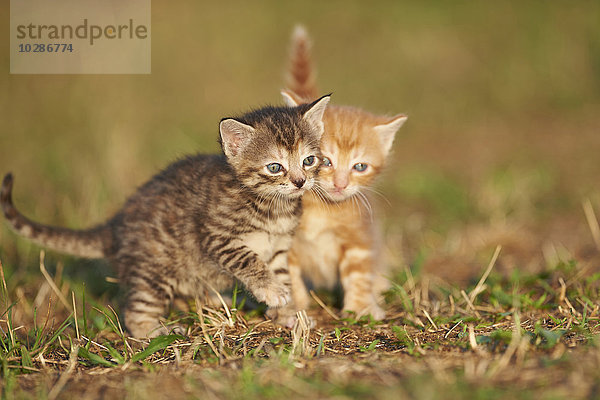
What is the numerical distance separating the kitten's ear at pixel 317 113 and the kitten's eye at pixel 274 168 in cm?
31

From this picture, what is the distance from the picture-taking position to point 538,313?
314cm

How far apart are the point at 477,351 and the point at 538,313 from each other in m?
0.95

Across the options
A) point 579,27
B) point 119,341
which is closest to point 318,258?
point 119,341

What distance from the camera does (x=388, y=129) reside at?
366 cm

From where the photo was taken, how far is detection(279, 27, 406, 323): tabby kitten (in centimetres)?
340

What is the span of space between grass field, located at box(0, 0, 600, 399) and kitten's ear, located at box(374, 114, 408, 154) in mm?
227

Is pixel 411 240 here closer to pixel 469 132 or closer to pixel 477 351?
pixel 477 351

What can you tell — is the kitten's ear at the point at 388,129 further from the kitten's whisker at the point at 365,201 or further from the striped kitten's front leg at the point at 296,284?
the striped kitten's front leg at the point at 296,284

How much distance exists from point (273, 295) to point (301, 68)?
65.2 inches

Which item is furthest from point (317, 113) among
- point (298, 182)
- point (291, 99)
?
point (298, 182)

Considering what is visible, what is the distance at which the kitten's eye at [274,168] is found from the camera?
312 centimetres

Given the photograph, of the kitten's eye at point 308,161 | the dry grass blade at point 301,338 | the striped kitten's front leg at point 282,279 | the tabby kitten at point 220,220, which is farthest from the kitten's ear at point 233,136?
the dry grass blade at point 301,338

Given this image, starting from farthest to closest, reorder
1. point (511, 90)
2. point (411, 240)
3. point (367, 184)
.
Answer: point (511, 90) → point (411, 240) → point (367, 184)

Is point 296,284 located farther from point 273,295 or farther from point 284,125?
point 284,125
